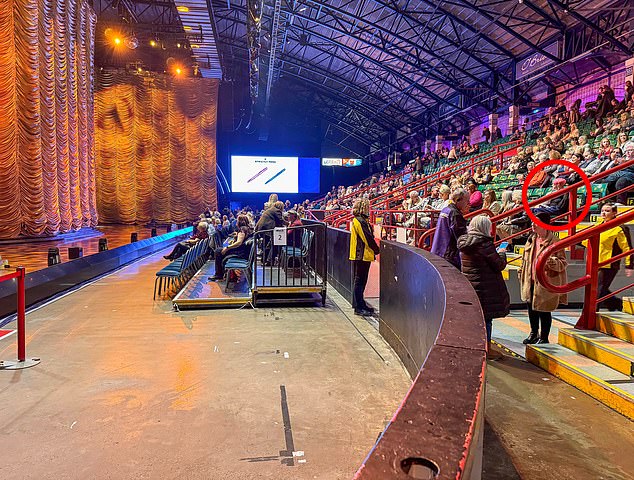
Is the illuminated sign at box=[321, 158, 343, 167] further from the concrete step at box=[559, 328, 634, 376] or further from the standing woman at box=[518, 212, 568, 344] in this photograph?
the concrete step at box=[559, 328, 634, 376]

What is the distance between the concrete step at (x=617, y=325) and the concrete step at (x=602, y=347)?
69 millimetres

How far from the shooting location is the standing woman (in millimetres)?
3967

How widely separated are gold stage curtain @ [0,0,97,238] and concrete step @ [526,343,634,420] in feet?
38.3

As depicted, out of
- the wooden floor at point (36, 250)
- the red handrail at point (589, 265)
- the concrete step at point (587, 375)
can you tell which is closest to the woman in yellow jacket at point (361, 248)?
the red handrail at point (589, 265)

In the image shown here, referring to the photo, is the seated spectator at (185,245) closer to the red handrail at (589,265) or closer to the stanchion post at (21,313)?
the stanchion post at (21,313)

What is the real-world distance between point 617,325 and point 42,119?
43.0 feet

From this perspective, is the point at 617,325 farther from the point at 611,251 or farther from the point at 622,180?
the point at 622,180

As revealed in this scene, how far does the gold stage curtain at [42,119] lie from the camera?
10.3 metres

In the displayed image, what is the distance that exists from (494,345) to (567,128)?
38.8 ft

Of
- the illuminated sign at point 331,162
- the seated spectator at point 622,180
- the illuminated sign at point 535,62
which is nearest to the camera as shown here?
the seated spectator at point 622,180

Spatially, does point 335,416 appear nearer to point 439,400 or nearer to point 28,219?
point 439,400

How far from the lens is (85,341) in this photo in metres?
4.67

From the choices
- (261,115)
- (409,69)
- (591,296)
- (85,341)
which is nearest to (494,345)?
(591,296)

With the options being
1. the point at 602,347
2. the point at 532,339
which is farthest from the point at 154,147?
the point at 602,347
